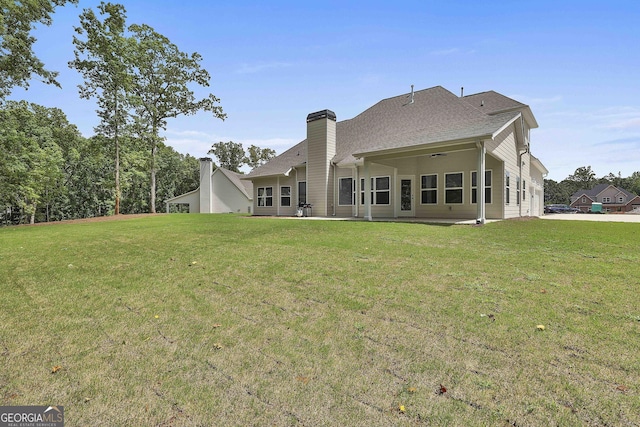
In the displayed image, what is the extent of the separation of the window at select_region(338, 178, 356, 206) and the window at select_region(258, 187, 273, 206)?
5.79 metres

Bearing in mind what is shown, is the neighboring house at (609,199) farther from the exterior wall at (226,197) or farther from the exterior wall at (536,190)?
the exterior wall at (226,197)

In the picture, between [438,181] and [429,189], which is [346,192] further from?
[438,181]

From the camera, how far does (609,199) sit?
64.4 m

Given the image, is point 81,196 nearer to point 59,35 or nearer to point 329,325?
point 59,35

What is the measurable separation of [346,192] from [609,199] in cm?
7457

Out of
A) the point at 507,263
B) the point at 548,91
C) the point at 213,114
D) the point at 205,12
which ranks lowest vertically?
the point at 507,263

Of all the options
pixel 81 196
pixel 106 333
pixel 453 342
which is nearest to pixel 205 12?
pixel 106 333

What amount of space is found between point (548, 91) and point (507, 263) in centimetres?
1126

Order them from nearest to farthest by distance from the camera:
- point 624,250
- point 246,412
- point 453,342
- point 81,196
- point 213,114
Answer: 1. point 246,412
2. point 453,342
3. point 624,250
4. point 213,114
5. point 81,196

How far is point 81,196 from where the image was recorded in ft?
125

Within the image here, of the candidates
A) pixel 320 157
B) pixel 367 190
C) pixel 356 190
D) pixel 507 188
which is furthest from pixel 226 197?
pixel 507 188

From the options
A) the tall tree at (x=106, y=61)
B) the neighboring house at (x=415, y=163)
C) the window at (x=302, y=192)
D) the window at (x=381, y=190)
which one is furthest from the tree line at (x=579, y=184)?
the tall tree at (x=106, y=61)

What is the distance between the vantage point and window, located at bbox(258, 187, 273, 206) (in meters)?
21.6

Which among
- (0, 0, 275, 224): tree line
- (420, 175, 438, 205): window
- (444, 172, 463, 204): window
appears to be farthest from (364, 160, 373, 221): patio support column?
(0, 0, 275, 224): tree line
